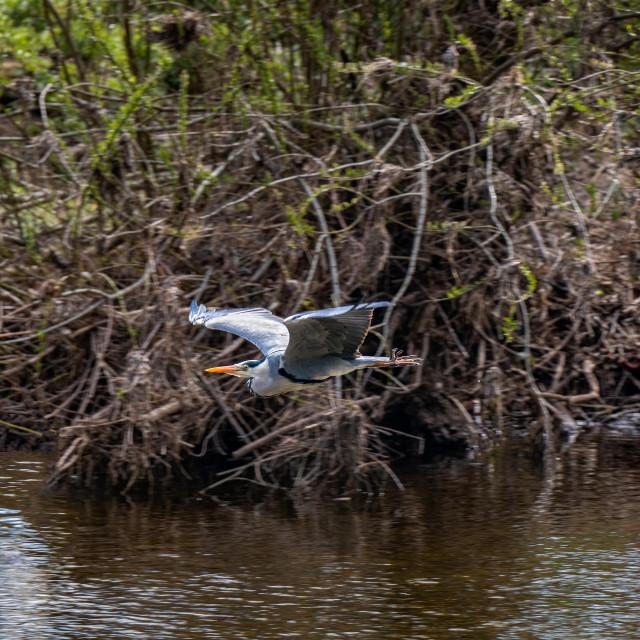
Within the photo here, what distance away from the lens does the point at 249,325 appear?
6.90 metres

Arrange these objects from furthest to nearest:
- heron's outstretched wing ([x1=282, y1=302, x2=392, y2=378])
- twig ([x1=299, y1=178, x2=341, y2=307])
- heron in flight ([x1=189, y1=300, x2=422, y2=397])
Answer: twig ([x1=299, y1=178, x2=341, y2=307])
heron in flight ([x1=189, y1=300, x2=422, y2=397])
heron's outstretched wing ([x1=282, y1=302, x2=392, y2=378])

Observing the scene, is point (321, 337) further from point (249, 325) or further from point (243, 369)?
point (243, 369)

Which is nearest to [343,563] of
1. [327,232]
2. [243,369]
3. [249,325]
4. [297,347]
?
[297,347]

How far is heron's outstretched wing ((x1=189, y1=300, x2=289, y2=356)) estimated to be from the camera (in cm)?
679

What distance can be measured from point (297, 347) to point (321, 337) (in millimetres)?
174

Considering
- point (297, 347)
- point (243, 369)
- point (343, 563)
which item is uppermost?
point (297, 347)

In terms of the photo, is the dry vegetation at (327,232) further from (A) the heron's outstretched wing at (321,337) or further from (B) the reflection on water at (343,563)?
(A) the heron's outstretched wing at (321,337)

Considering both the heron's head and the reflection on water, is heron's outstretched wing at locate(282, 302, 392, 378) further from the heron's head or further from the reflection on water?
the reflection on water

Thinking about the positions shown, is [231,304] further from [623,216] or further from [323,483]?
[623,216]

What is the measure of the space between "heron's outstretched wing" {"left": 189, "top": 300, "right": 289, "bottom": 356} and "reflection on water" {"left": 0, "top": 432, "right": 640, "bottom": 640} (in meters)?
1.20

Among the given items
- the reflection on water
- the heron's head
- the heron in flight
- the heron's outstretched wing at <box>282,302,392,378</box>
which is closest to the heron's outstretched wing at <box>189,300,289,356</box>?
the heron in flight

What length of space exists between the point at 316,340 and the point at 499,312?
2710 mm

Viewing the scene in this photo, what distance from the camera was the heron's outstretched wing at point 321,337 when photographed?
5953mm

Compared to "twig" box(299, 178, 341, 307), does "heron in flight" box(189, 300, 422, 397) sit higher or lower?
lower
